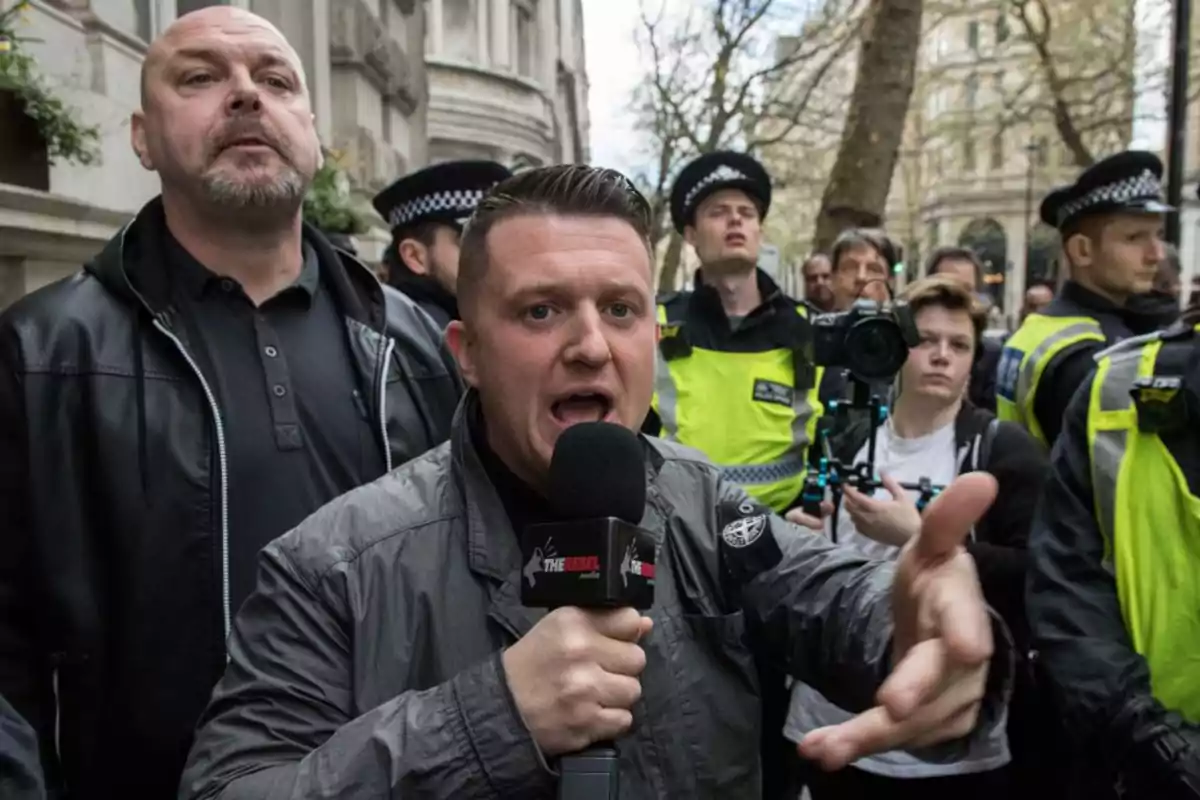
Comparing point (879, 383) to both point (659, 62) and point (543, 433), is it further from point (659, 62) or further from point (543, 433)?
point (659, 62)

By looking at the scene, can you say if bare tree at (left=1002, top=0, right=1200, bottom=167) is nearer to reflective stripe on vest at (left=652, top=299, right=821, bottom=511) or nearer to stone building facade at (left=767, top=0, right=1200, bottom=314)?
stone building facade at (left=767, top=0, right=1200, bottom=314)

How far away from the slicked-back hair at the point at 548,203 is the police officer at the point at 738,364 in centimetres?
229

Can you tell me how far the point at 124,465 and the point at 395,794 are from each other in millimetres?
1201

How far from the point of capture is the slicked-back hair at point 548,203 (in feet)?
5.66

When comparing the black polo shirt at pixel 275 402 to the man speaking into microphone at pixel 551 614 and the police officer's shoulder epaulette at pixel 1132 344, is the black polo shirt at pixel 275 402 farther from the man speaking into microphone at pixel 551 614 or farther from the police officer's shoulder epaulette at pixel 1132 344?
the police officer's shoulder epaulette at pixel 1132 344

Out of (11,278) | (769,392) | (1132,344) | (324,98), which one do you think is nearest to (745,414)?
(769,392)

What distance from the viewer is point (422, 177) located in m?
4.49

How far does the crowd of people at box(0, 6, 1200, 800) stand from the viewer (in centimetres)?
138

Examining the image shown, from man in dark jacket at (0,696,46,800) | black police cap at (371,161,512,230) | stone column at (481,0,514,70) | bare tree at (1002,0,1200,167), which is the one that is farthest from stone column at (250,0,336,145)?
stone column at (481,0,514,70)

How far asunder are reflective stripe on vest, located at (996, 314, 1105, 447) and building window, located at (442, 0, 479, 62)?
87.2 ft

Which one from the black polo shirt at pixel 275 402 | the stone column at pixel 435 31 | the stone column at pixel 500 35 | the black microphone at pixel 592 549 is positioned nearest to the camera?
the black microphone at pixel 592 549

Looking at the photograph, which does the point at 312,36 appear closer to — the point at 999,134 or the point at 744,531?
the point at 744,531

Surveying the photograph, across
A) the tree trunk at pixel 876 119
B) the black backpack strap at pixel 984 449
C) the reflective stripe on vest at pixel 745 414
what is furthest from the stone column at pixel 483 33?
the black backpack strap at pixel 984 449

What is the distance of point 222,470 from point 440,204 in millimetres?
2325
